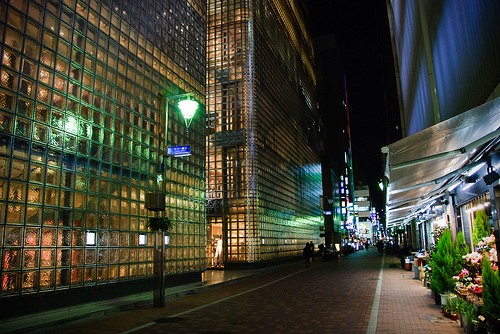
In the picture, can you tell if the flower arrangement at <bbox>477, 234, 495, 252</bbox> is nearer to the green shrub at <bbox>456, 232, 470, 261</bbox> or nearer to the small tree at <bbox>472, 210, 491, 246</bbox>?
the small tree at <bbox>472, 210, 491, 246</bbox>

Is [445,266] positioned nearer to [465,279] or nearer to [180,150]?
[465,279]

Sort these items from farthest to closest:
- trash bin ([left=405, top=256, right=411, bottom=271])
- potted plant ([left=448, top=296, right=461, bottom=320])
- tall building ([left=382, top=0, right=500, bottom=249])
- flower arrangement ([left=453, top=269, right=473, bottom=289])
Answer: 1. trash bin ([left=405, top=256, right=411, bottom=271])
2. potted plant ([left=448, top=296, right=461, bottom=320])
3. flower arrangement ([left=453, top=269, right=473, bottom=289])
4. tall building ([left=382, top=0, right=500, bottom=249])

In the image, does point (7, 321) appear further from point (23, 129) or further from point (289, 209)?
point (289, 209)

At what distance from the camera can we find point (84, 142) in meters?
11.4

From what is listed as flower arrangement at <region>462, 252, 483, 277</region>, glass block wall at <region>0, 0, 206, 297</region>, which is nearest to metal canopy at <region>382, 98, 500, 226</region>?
flower arrangement at <region>462, 252, 483, 277</region>

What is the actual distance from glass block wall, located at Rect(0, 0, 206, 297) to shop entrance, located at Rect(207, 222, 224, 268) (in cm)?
1036

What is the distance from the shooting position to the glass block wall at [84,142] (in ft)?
30.4

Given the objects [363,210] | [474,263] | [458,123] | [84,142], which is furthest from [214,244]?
[363,210]

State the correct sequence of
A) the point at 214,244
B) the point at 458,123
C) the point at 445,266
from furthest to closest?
the point at 214,244 < the point at 445,266 < the point at 458,123

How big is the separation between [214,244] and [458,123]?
24.0 meters

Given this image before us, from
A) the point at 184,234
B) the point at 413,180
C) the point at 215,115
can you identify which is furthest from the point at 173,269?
the point at 215,115

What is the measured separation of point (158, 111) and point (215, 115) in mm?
12800

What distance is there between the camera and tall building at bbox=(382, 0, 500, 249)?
687 centimetres

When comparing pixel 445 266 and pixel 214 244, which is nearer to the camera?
pixel 445 266
